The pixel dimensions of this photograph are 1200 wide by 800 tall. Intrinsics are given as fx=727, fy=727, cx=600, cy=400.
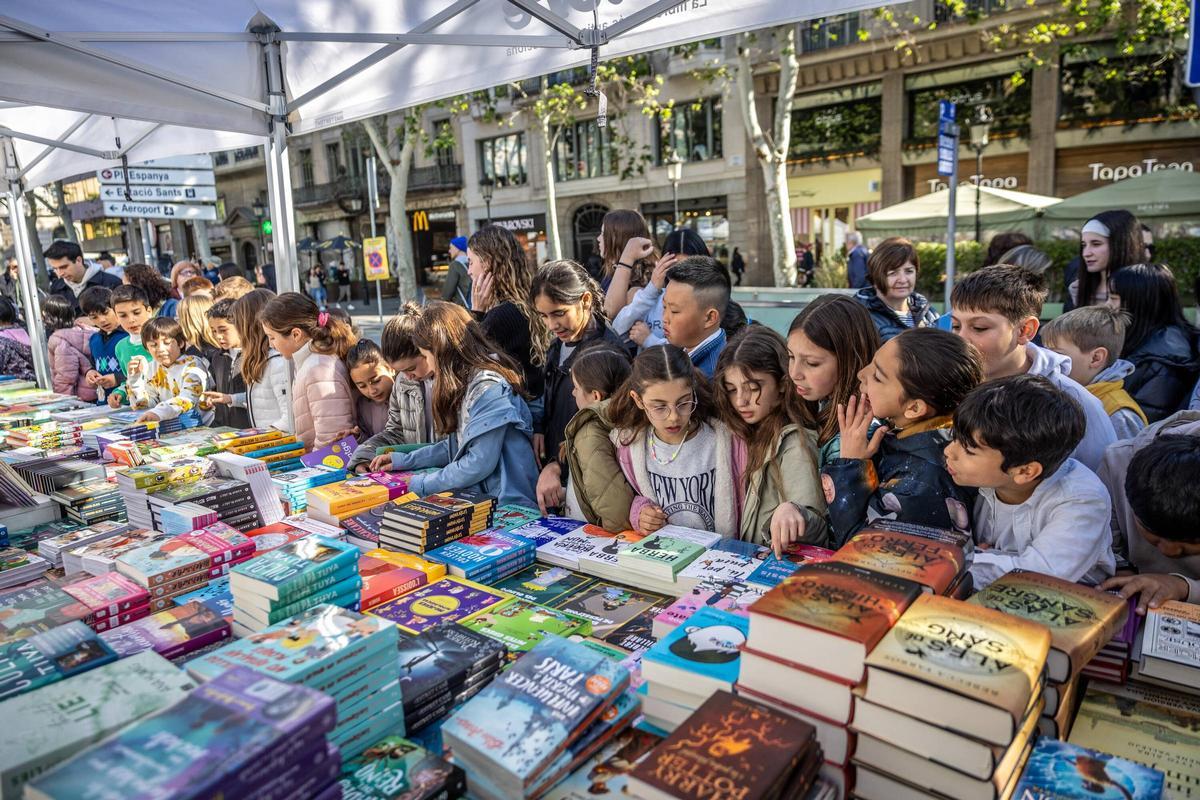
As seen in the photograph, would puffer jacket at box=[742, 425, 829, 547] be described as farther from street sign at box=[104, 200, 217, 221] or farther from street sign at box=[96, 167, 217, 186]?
Answer: street sign at box=[96, 167, 217, 186]

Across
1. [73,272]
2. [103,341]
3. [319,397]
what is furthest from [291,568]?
[73,272]

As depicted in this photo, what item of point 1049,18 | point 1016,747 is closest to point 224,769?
point 1016,747

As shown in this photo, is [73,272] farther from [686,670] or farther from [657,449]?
[686,670]

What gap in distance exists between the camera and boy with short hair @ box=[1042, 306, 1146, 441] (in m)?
2.82

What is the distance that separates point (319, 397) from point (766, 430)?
2408mm

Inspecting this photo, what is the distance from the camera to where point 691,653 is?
Result: 1.42 metres

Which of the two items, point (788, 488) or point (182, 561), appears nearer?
point (182, 561)

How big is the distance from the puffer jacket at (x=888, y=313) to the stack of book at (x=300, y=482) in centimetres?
276

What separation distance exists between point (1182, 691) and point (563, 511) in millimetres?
2007

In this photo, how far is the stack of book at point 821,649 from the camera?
1159mm

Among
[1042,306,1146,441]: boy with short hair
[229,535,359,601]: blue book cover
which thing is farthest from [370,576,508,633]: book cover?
[1042,306,1146,441]: boy with short hair

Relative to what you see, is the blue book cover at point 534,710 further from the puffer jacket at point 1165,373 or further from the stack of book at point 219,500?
the puffer jacket at point 1165,373

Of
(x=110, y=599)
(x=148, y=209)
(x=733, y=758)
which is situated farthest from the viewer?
(x=148, y=209)

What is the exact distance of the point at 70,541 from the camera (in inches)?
90.9
